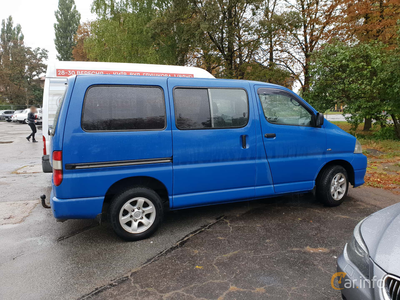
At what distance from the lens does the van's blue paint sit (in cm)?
354

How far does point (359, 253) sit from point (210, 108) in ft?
8.50

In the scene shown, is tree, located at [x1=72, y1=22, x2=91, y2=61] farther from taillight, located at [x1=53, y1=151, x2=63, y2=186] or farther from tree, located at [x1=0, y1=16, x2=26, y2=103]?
taillight, located at [x1=53, y1=151, x2=63, y2=186]

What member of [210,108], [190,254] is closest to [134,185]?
[190,254]

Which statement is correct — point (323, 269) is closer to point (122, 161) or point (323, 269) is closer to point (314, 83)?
point (122, 161)

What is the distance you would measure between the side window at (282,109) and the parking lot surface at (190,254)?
149cm

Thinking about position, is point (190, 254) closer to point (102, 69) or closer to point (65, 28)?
point (102, 69)

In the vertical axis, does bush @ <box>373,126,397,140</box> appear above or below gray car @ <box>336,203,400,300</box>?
above

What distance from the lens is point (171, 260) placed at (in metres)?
3.40

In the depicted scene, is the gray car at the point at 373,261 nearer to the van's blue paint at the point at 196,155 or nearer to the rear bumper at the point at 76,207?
the van's blue paint at the point at 196,155

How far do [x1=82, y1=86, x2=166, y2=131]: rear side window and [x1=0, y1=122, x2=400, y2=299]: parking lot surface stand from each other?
→ 150cm

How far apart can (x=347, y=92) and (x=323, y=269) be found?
11988 mm

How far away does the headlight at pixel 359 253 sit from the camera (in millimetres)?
2133

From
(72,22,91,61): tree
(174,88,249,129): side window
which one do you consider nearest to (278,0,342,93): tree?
(174,88,249,129): side window

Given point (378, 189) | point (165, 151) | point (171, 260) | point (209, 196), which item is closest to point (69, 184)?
point (165, 151)
